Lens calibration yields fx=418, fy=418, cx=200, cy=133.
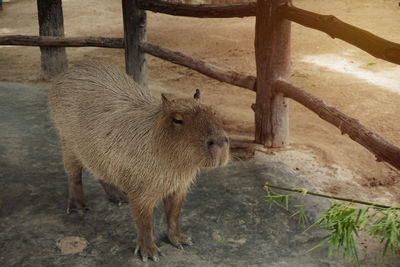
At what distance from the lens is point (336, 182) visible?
347 centimetres

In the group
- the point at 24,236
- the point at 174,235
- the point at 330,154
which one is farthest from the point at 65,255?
the point at 330,154

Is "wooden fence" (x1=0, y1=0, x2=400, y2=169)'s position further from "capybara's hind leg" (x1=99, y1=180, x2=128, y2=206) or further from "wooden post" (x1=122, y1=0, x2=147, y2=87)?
"capybara's hind leg" (x1=99, y1=180, x2=128, y2=206)

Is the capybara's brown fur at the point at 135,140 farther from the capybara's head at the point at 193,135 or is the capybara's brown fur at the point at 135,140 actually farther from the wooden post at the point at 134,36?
the wooden post at the point at 134,36

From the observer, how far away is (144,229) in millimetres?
2594

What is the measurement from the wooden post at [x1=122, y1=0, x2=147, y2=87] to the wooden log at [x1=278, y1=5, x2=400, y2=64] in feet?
6.81

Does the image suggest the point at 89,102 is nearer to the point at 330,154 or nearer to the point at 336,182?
the point at 336,182

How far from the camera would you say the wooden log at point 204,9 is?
3955 mm

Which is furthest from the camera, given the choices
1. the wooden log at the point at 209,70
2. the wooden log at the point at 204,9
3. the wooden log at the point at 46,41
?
the wooden log at the point at 46,41

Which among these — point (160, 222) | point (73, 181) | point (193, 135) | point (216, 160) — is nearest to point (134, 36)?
point (73, 181)

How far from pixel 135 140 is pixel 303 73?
505cm

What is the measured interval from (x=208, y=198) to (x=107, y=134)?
0.98 metres

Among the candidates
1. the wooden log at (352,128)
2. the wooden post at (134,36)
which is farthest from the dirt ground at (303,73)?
the wooden post at (134,36)

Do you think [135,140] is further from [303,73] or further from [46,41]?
[303,73]

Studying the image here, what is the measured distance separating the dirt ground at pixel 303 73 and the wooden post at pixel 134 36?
0.97 metres
